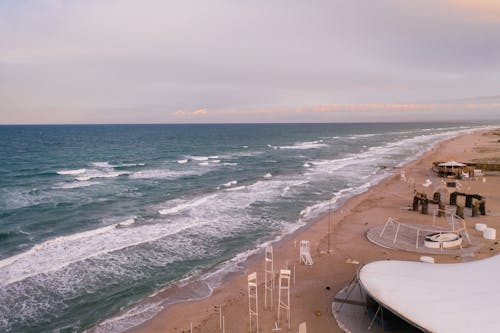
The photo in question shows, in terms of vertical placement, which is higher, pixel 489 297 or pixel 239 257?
pixel 489 297

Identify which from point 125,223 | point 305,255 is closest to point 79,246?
point 125,223

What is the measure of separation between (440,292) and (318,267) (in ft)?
25.3

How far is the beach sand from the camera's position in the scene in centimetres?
1459

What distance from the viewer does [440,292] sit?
39.9 feet

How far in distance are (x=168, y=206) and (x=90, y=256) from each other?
465 inches

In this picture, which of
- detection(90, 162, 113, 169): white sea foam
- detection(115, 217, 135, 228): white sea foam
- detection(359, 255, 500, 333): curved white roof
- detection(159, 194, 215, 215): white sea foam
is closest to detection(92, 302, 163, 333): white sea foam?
detection(359, 255, 500, 333): curved white roof

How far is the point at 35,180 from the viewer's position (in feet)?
151

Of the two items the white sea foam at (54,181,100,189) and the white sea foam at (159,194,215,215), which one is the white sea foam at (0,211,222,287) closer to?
the white sea foam at (159,194,215,215)

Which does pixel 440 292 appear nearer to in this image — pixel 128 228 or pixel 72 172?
pixel 128 228

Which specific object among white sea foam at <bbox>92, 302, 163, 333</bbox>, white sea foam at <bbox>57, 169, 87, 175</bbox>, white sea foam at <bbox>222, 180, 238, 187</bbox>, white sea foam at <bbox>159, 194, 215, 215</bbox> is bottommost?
white sea foam at <bbox>92, 302, 163, 333</bbox>

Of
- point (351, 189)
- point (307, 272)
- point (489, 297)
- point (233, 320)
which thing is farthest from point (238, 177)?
point (489, 297)

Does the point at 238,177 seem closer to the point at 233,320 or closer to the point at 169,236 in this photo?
the point at 169,236

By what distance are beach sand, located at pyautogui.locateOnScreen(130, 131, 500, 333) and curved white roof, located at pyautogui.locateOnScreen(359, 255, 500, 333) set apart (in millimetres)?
2442

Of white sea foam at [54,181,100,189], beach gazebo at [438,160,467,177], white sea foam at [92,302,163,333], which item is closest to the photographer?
white sea foam at [92,302,163,333]
